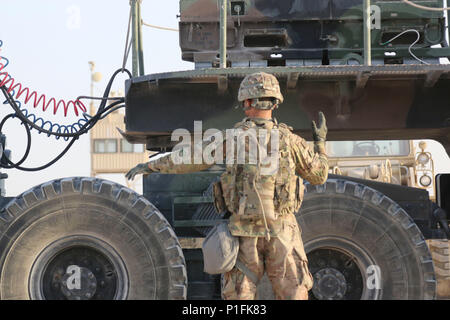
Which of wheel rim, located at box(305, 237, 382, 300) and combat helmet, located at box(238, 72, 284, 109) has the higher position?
combat helmet, located at box(238, 72, 284, 109)

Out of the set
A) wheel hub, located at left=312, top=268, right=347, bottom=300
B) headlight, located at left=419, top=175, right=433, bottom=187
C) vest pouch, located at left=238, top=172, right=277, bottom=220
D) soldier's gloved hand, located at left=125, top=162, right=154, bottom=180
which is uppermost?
headlight, located at left=419, top=175, right=433, bottom=187

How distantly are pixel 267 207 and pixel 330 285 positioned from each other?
1.37m

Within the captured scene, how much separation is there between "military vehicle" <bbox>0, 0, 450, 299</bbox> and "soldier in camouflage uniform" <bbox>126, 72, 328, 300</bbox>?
952mm

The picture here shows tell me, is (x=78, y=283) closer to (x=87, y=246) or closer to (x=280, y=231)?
(x=87, y=246)

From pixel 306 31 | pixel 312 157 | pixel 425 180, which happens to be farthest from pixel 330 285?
pixel 425 180

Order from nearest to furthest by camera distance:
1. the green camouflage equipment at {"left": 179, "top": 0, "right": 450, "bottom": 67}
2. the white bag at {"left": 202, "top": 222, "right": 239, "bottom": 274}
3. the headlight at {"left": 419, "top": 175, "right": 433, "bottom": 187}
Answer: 1. the white bag at {"left": 202, "top": 222, "right": 239, "bottom": 274}
2. the green camouflage equipment at {"left": 179, "top": 0, "right": 450, "bottom": 67}
3. the headlight at {"left": 419, "top": 175, "right": 433, "bottom": 187}

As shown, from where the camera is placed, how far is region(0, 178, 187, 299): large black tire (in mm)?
5926

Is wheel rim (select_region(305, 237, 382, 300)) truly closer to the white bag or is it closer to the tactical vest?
the tactical vest

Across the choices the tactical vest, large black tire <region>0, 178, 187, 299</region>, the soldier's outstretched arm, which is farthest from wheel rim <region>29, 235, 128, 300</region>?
the soldier's outstretched arm

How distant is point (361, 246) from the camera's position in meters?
6.08

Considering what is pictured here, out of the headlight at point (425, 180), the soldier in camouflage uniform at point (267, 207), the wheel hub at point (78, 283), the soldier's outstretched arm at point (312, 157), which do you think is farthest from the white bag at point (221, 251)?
the headlight at point (425, 180)

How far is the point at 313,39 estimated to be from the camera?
6.69 metres

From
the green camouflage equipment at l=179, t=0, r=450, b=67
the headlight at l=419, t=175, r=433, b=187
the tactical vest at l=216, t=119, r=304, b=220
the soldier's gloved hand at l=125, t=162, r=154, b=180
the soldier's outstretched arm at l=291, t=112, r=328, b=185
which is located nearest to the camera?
the tactical vest at l=216, t=119, r=304, b=220
